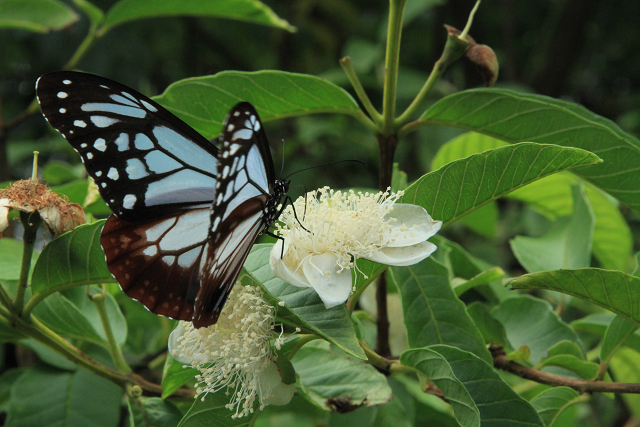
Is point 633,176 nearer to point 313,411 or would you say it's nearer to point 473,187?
point 473,187

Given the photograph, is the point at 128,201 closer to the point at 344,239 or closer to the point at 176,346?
the point at 176,346

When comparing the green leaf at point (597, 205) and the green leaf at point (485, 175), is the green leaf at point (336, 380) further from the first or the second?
the green leaf at point (597, 205)

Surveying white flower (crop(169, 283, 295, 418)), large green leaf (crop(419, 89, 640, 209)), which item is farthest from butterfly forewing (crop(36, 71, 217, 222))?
large green leaf (crop(419, 89, 640, 209))

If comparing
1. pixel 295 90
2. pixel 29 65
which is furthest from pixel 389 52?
pixel 29 65

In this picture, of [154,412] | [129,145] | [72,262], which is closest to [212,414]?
[154,412]

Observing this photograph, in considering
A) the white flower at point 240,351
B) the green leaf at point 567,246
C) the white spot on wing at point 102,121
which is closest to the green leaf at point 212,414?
the white flower at point 240,351

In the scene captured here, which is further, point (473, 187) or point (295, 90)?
point (295, 90)
